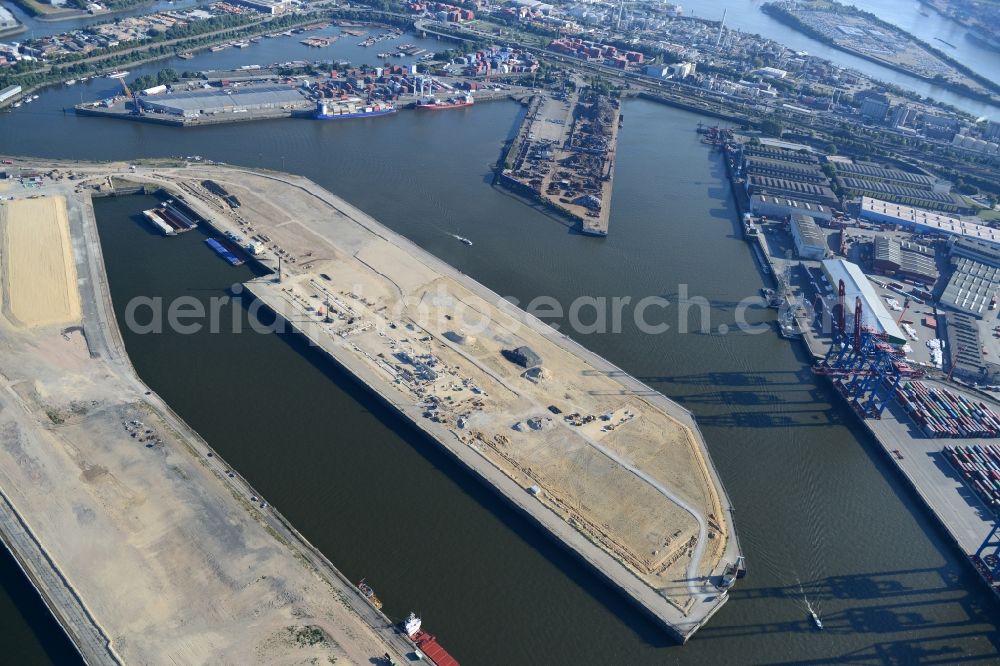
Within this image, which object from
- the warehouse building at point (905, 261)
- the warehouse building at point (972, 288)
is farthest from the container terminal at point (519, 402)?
the warehouse building at point (905, 261)

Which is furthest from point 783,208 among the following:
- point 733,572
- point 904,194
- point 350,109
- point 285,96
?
point 285,96

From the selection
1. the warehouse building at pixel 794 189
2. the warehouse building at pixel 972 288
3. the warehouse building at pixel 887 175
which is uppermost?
the warehouse building at pixel 887 175

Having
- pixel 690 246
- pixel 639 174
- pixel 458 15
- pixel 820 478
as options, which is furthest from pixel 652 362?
pixel 458 15

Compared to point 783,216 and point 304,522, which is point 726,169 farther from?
point 304,522

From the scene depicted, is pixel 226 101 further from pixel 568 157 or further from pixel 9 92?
pixel 568 157

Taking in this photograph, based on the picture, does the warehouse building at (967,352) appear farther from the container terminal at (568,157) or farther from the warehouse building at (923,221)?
the container terminal at (568,157)

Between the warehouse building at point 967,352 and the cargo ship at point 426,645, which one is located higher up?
the warehouse building at point 967,352
